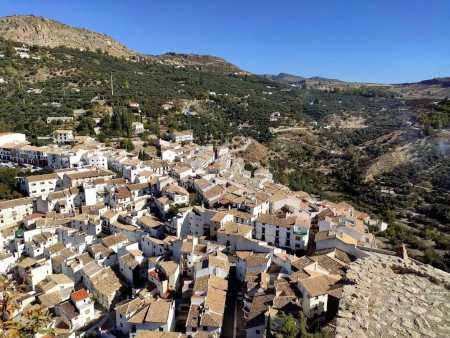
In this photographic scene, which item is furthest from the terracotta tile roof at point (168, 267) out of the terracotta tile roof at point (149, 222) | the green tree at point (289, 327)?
the green tree at point (289, 327)

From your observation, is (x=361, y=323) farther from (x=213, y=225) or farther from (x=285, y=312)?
(x=213, y=225)

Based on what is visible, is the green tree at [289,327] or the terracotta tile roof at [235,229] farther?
the terracotta tile roof at [235,229]

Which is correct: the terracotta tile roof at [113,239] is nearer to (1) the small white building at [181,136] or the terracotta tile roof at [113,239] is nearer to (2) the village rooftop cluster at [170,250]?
(2) the village rooftop cluster at [170,250]

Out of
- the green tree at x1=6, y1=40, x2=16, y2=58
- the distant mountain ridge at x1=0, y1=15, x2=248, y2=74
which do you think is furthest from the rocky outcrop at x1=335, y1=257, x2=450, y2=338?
the distant mountain ridge at x1=0, y1=15, x2=248, y2=74

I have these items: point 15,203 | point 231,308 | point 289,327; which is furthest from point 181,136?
point 289,327

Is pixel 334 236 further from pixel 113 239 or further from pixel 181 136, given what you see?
pixel 181 136
